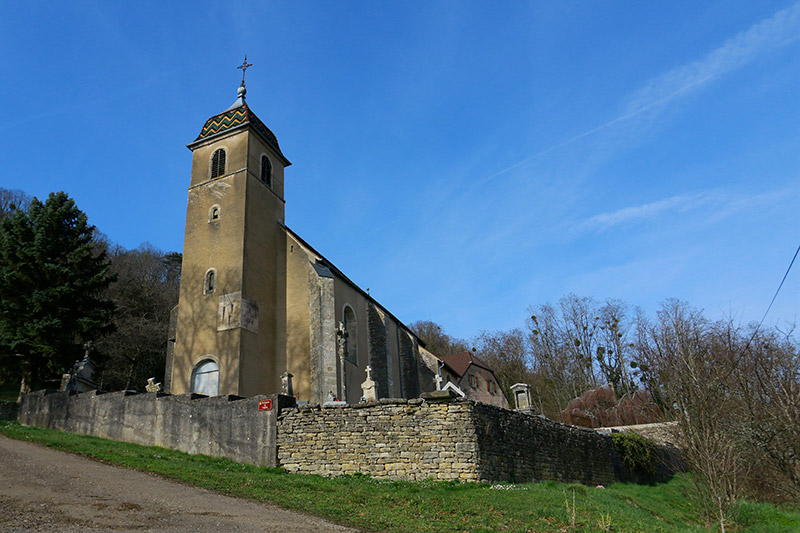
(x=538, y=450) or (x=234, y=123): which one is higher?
(x=234, y=123)

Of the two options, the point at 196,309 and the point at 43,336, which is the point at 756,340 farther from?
the point at 43,336

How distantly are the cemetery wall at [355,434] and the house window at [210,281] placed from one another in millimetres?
6112

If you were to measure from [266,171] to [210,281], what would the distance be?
6010mm

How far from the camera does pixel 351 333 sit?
24188 millimetres

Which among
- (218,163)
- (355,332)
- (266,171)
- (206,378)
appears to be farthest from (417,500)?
(218,163)

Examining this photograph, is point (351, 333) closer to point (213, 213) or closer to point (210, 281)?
point (210, 281)

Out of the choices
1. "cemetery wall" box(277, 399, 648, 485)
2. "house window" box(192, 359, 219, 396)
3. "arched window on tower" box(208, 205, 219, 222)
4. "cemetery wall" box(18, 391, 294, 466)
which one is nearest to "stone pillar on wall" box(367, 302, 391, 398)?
"house window" box(192, 359, 219, 396)

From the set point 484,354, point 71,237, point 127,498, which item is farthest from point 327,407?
point 484,354

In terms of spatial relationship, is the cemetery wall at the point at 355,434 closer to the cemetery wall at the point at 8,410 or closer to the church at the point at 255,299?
the cemetery wall at the point at 8,410

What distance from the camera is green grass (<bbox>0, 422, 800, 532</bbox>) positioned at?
8703mm

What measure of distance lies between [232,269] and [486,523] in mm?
15775

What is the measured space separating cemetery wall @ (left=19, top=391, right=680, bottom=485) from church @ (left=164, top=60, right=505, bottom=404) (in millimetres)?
3986

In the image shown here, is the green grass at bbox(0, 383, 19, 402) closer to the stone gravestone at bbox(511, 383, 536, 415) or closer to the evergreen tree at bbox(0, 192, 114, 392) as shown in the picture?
the evergreen tree at bbox(0, 192, 114, 392)

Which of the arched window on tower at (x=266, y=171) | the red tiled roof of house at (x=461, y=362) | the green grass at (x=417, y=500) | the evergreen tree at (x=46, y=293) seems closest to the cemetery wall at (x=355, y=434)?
the green grass at (x=417, y=500)
